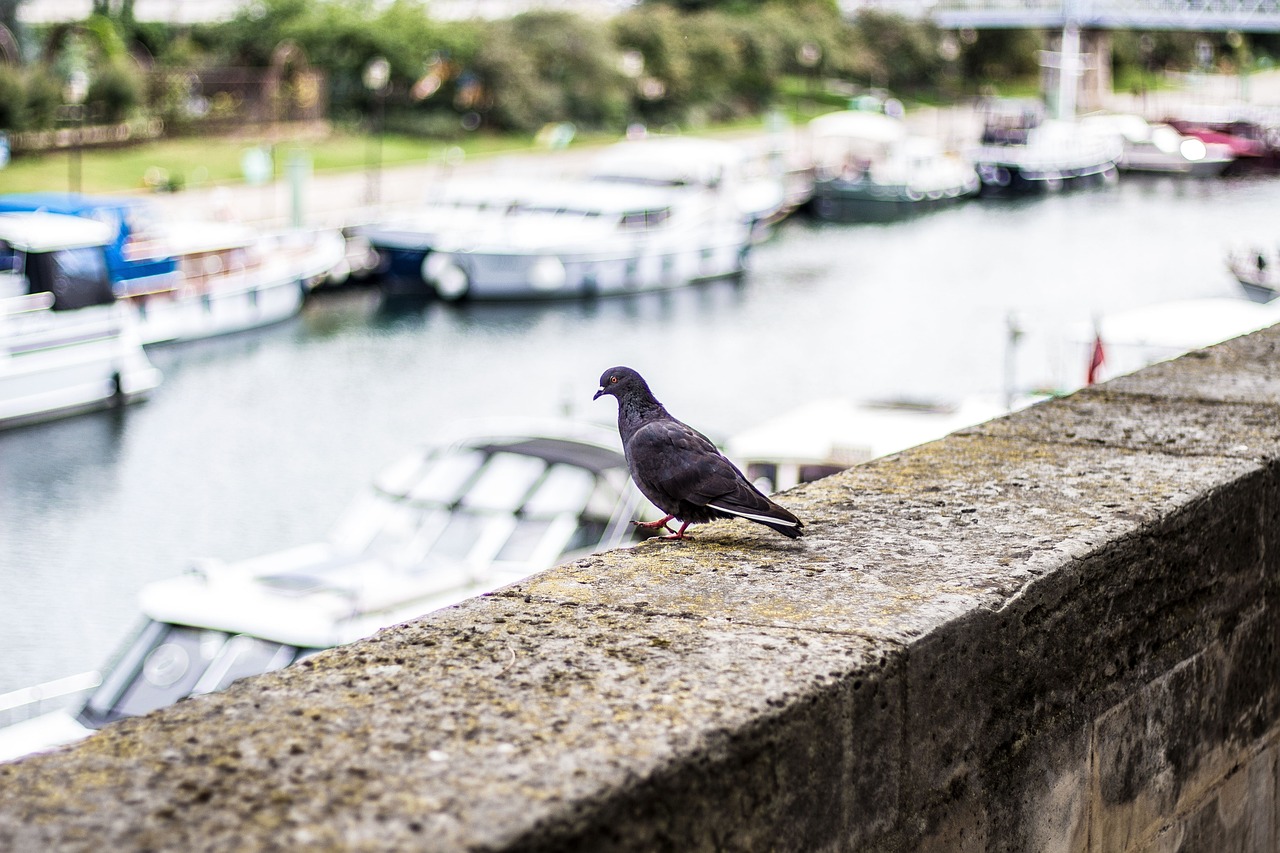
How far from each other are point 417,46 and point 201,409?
90.1 feet

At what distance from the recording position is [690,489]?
11.1ft

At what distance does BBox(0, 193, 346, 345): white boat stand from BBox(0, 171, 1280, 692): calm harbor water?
544 mm

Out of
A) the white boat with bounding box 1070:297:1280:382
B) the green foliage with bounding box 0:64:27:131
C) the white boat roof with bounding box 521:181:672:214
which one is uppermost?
the green foliage with bounding box 0:64:27:131

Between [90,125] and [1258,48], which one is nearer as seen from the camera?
[90,125]

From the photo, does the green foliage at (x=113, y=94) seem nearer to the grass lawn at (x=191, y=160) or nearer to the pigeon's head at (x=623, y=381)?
the grass lawn at (x=191, y=160)

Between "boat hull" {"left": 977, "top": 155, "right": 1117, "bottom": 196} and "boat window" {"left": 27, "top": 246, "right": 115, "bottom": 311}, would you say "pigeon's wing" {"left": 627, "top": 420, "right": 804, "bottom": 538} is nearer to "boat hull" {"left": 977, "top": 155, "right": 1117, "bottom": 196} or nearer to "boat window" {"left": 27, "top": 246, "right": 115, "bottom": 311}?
"boat window" {"left": 27, "top": 246, "right": 115, "bottom": 311}

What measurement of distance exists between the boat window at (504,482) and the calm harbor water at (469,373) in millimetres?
2243

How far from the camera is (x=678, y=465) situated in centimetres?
348

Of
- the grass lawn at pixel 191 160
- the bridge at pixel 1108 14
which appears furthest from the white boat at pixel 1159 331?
the bridge at pixel 1108 14

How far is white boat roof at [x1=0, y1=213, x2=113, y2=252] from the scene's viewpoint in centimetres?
2517

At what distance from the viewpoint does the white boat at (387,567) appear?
1062cm

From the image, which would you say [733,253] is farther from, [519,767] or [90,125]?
[519,767]

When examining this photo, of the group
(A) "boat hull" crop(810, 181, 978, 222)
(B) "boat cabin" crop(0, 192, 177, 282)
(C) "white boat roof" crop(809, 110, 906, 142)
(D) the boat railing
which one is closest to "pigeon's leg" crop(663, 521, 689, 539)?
(D) the boat railing

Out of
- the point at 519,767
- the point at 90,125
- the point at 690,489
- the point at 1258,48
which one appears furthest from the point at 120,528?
the point at 1258,48
